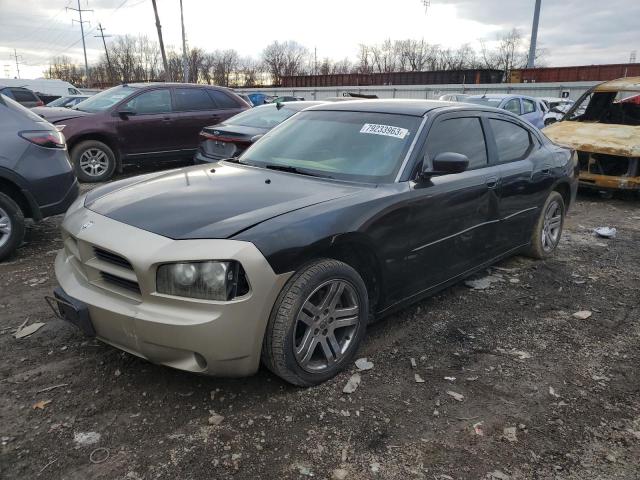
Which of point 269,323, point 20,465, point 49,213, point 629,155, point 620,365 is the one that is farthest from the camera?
point 629,155

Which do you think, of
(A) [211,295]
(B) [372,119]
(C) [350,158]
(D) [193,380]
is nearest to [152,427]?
(D) [193,380]

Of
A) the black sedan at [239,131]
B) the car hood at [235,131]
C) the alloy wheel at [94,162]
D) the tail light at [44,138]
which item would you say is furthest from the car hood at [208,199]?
the alloy wheel at [94,162]

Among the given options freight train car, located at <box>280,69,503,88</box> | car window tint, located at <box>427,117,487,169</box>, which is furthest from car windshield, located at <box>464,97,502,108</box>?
freight train car, located at <box>280,69,503,88</box>

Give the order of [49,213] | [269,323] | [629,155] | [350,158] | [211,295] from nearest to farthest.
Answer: [211,295] < [269,323] < [350,158] < [49,213] < [629,155]

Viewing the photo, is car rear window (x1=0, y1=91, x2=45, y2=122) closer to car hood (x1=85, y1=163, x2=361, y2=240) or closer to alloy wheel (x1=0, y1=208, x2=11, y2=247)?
alloy wheel (x1=0, y1=208, x2=11, y2=247)

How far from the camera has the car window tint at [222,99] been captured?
10.4m

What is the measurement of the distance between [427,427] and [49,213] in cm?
426

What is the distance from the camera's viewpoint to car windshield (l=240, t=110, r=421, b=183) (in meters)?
3.53

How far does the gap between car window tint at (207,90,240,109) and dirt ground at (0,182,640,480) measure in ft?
23.0

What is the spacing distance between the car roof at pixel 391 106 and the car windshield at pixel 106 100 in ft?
20.9

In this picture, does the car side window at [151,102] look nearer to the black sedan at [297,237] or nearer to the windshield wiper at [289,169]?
the black sedan at [297,237]

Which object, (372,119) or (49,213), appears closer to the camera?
(372,119)

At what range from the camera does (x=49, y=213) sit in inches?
202

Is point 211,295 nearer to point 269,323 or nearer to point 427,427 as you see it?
point 269,323
